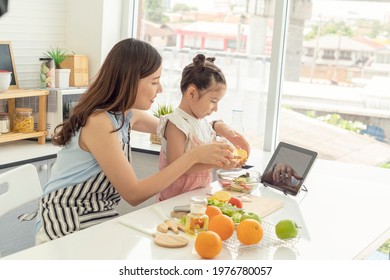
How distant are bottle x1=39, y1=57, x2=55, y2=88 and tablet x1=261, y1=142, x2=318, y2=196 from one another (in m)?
1.47

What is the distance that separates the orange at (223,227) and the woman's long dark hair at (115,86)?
0.60 meters

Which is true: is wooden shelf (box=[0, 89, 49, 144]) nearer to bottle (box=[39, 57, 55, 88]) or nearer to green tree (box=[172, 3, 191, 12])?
bottle (box=[39, 57, 55, 88])

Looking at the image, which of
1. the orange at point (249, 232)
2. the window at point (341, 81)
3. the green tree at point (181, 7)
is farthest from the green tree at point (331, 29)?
the orange at point (249, 232)

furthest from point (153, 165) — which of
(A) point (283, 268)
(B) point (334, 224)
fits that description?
(A) point (283, 268)

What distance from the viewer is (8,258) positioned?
1522mm

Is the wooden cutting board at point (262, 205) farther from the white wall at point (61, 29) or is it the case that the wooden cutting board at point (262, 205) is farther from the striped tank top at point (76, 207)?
the white wall at point (61, 29)

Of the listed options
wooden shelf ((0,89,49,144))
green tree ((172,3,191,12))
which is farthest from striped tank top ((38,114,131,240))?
green tree ((172,3,191,12))

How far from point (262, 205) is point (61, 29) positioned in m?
2.08

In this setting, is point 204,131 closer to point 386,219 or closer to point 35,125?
point 386,219

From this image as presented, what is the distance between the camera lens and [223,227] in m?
1.74

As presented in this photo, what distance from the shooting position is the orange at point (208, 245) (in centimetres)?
162

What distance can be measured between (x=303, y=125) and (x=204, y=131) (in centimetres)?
117

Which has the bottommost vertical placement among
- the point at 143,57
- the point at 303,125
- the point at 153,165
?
the point at 153,165

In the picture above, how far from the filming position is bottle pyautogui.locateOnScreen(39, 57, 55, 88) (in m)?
3.44
